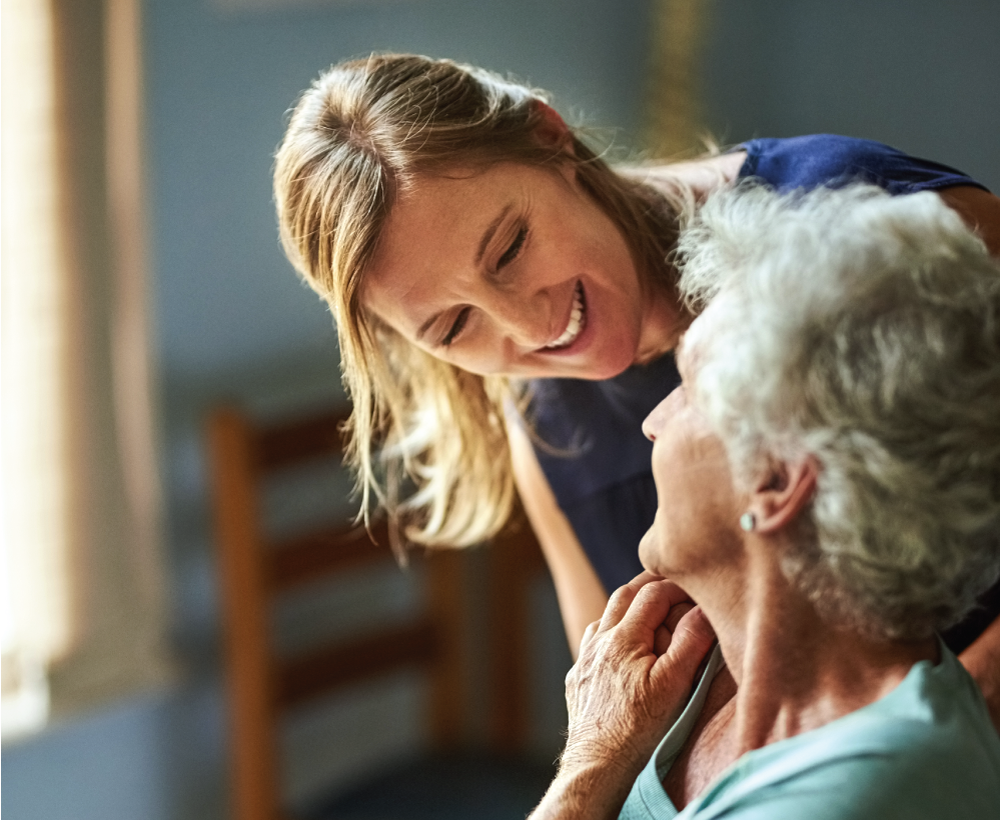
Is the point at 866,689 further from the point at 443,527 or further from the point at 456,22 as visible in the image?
the point at 456,22

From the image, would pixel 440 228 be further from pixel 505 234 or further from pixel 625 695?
pixel 625 695

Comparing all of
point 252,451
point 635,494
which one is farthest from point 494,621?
point 635,494

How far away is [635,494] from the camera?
128 centimetres

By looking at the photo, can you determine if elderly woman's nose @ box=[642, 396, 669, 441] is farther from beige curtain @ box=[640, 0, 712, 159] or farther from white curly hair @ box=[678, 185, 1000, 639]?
beige curtain @ box=[640, 0, 712, 159]

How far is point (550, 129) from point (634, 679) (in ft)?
1.77

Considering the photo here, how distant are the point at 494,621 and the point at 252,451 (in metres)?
0.78

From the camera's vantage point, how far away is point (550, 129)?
1189mm

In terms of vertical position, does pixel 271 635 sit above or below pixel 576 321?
below

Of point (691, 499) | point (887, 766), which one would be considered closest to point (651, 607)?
point (691, 499)

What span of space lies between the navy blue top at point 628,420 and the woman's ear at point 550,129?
176 millimetres

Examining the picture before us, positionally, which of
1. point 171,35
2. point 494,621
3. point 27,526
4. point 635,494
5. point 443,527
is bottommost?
point 494,621

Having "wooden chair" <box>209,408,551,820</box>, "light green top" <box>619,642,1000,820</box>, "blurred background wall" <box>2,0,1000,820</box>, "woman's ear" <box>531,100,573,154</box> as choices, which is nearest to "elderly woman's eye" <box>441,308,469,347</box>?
"woman's ear" <box>531,100,573,154</box>

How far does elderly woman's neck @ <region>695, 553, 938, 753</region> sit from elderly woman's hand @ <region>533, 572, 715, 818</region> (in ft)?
0.25

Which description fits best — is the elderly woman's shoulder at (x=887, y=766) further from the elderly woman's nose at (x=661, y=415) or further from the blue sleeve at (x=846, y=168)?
the blue sleeve at (x=846, y=168)
